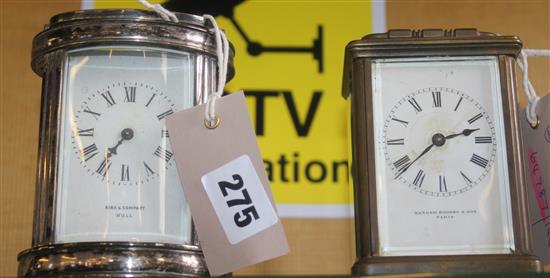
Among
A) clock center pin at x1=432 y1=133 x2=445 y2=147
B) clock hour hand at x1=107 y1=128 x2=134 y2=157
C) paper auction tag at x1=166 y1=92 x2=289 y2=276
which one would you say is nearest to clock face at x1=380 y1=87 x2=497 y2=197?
clock center pin at x1=432 y1=133 x2=445 y2=147

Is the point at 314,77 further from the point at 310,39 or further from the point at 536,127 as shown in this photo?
the point at 536,127

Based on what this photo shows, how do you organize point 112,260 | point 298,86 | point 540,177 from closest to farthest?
point 112,260 → point 540,177 → point 298,86

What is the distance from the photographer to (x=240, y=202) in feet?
2.75

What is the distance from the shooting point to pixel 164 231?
2.75 feet

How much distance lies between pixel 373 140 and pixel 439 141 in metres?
0.06

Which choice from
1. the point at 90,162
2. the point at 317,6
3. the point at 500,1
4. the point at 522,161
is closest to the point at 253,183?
the point at 90,162

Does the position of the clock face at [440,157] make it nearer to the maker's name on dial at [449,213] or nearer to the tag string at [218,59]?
the maker's name on dial at [449,213]

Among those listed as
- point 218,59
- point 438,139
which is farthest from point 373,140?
point 218,59

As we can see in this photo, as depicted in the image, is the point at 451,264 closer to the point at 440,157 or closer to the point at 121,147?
the point at 440,157

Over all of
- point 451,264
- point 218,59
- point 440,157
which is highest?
point 218,59

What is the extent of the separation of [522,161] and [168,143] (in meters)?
0.34

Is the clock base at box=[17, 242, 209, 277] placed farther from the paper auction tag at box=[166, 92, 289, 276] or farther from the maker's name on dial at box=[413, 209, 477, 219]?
the maker's name on dial at box=[413, 209, 477, 219]

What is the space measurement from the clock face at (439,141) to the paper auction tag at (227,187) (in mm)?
133

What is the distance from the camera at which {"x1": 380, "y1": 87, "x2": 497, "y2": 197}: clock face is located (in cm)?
86
